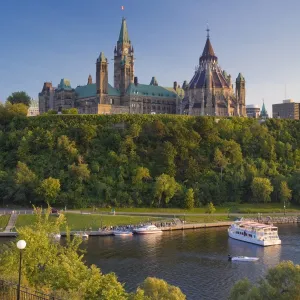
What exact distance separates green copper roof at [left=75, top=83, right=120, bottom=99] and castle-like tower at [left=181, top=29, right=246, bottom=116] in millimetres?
21514

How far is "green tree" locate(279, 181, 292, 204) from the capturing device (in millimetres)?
86938

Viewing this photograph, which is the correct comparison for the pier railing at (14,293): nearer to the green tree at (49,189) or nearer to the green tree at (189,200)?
the green tree at (49,189)

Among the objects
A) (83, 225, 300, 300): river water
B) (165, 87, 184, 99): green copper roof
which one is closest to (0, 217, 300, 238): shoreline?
(83, 225, 300, 300): river water

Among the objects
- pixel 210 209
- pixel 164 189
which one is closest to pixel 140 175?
pixel 164 189

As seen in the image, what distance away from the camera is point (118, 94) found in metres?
142

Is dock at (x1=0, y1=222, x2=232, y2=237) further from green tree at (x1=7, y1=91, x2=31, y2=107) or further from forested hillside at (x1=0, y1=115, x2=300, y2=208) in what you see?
green tree at (x1=7, y1=91, x2=31, y2=107)

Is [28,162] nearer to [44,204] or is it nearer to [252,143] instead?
[44,204]

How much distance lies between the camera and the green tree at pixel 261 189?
86.2 m

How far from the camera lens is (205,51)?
155625mm

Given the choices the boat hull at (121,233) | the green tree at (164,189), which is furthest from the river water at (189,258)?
the green tree at (164,189)

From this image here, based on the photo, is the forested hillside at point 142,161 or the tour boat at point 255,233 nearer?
the tour boat at point 255,233

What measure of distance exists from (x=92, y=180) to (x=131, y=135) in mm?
15115

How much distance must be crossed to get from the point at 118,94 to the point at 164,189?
6535 centimetres

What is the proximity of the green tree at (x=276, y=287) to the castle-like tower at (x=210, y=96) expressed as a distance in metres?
107
